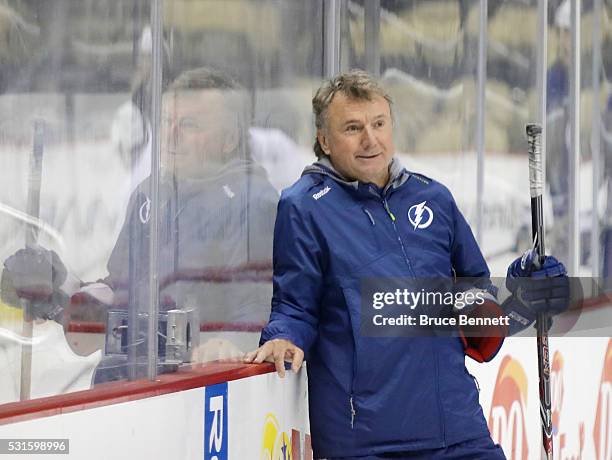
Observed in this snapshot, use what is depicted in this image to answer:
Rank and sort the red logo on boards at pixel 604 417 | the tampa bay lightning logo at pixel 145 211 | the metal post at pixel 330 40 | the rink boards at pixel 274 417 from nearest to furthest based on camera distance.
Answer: the rink boards at pixel 274 417
the tampa bay lightning logo at pixel 145 211
the metal post at pixel 330 40
the red logo on boards at pixel 604 417

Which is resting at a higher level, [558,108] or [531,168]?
[558,108]

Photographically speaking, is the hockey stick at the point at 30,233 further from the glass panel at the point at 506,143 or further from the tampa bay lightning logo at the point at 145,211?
the glass panel at the point at 506,143

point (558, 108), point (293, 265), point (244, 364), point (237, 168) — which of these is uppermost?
point (558, 108)

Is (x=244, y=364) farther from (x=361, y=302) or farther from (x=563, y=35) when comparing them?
(x=563, y=35)

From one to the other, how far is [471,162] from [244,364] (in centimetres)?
246

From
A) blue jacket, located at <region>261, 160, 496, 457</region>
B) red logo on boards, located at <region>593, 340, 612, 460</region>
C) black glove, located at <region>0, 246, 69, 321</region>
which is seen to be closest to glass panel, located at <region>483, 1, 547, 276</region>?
red logo on boards, located at <region>593, 340, 612, 460</region>

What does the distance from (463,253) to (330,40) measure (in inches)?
58.2

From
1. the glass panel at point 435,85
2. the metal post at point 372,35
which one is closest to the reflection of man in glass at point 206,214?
the metal post at point 372,35

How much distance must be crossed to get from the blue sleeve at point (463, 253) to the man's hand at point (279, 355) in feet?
1.49

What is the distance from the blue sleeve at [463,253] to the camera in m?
3.77

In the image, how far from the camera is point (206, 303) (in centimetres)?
381

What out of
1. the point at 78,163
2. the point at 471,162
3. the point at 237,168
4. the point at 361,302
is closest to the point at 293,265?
the point at 361,302

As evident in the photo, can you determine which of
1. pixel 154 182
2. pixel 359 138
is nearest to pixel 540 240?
pixel 359 138

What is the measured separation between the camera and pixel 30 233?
2.71 m
